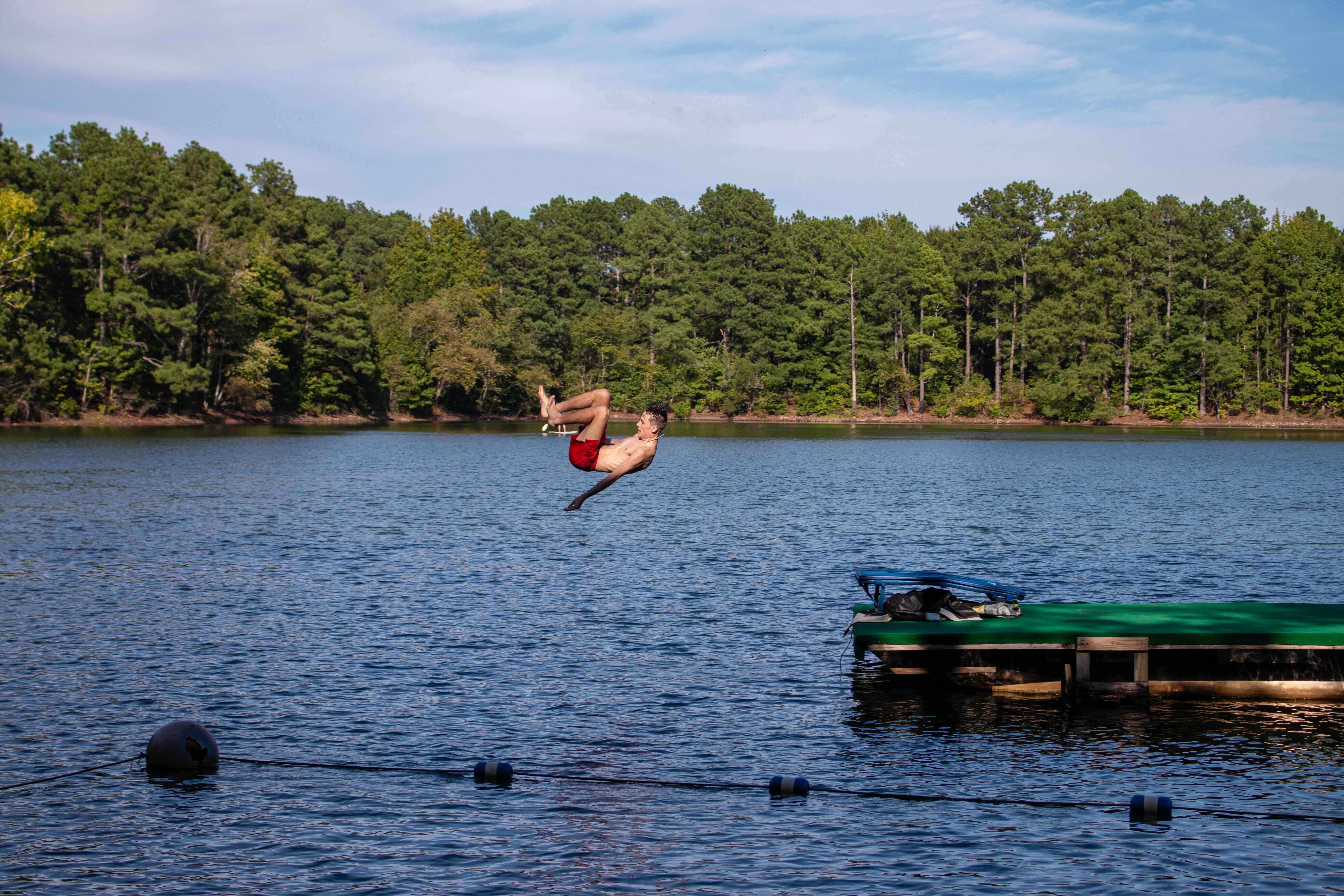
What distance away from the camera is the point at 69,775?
16734 mm

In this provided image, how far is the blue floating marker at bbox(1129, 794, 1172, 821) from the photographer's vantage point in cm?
1558

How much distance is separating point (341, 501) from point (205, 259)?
203 feet

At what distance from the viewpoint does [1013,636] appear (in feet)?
70.6

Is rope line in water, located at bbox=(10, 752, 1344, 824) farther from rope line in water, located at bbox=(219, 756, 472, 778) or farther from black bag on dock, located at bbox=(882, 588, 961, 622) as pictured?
black bag on dock, located at bbox=(882, 588, 961, 622)

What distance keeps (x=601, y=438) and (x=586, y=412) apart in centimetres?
92

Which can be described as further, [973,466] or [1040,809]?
[973,466]

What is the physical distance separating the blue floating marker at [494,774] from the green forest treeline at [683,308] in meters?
94.3

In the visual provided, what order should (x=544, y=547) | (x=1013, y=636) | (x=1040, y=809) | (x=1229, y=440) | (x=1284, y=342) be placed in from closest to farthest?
(x=1040, y=809)
(x=1013, y=636)
(x=544, y=547)
(x=1229, y=440)
(x=1284, y=342)

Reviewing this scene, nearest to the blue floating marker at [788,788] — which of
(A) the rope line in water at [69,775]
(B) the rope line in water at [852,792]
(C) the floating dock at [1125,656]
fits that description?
(B) the rope line in water at [852,792]

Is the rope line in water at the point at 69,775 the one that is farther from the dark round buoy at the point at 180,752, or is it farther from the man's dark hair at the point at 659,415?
the man's dark hair at the point at 659,415

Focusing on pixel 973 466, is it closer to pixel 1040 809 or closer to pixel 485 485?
pixel 485 485

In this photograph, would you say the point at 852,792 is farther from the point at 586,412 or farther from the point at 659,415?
the point at 586,412

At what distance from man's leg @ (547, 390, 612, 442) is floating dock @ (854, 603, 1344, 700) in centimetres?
928

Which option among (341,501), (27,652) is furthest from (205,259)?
(27,652)
